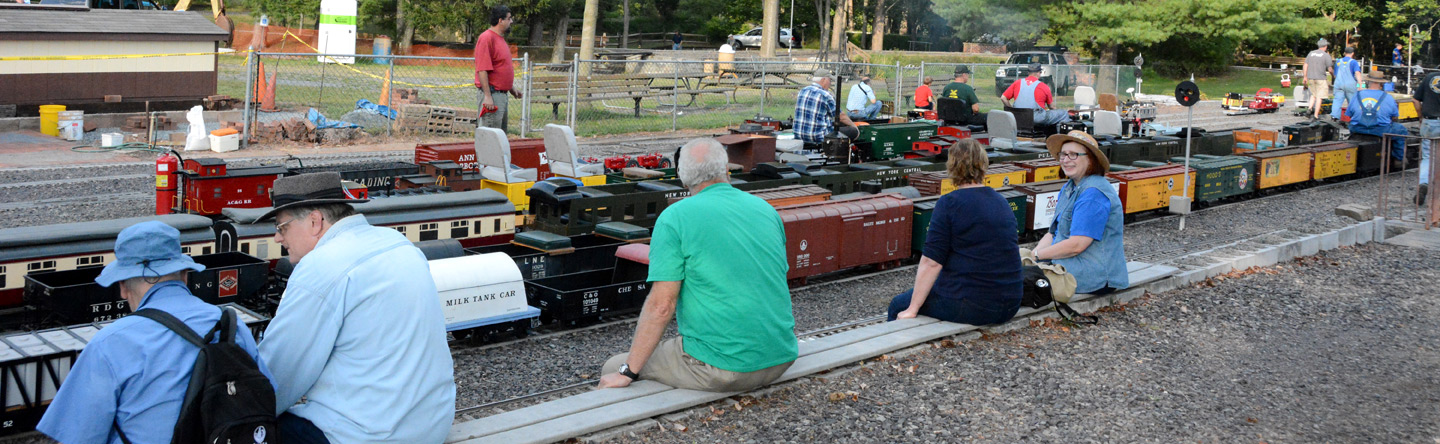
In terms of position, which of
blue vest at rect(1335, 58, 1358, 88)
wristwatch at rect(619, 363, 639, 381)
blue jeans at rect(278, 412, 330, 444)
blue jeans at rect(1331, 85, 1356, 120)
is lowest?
wristwatch at rect(619, 363, 639, 381)

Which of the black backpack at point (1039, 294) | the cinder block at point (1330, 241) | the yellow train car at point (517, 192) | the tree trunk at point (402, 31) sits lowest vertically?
the black backpack at point (1039, 294)

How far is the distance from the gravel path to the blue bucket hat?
97.9 inches

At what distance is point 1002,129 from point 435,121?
437 inches

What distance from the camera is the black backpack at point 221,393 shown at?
166 inches

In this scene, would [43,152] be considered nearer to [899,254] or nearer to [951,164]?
[899,254]

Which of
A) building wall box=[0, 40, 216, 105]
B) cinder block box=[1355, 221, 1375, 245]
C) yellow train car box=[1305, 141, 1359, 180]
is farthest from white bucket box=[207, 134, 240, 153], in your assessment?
yellow train car box=[1305, 141, 1359, 180]

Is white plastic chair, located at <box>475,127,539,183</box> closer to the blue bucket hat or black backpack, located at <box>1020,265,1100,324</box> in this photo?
black backpack, located at <box>1020,265,1100,324</box>

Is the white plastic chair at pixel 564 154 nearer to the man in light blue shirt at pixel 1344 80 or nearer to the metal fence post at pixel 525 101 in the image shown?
the metal fence post at pixel 525 101

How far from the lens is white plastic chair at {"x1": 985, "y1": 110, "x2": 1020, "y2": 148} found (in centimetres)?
1950

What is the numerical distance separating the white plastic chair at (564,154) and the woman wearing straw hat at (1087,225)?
6.14 metres

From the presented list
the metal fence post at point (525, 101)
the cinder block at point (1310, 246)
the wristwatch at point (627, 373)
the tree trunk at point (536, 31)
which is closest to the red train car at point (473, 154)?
the metal fence post at point (525, 101)

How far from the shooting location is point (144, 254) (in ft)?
14.2

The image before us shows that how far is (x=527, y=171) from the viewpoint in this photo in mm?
13617

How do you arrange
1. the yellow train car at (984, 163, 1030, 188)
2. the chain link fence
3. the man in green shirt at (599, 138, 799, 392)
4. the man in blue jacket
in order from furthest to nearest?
the chain link fence < the man in blue jacket < the yellow train car at (984, 163, 1030, 188) < the man in green shirt at (599, 138, 799, 392)
